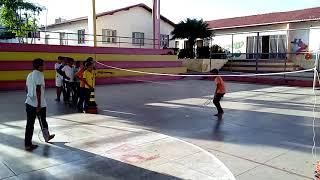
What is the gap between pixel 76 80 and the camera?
11391 mm

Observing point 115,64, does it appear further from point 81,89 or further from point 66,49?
point 81,89

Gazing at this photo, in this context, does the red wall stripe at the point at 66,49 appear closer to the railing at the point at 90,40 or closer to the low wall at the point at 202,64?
the railing at the point at 90,40

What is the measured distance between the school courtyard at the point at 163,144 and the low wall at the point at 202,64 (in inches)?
639

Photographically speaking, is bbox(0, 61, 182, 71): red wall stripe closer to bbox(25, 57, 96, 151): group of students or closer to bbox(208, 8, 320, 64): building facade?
bbox(25, 57, 96, 151): group of students

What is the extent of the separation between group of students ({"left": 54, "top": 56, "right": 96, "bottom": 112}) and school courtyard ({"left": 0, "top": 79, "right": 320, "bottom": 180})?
A: 1.90 feet

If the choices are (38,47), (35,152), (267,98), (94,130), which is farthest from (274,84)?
(35,152)

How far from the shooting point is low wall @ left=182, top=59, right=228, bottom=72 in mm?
27500

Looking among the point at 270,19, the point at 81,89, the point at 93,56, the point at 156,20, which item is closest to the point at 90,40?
the point at 93,56

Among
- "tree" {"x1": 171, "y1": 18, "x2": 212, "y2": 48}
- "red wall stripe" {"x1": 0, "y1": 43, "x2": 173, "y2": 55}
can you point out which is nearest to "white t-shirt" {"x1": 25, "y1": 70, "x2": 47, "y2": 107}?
"red wall stripe" {"x1": 0, "y1": 43, "x2": 173, "y2": 55}

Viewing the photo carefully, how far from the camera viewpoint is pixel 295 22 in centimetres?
2812

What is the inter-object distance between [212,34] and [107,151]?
91.6 feet

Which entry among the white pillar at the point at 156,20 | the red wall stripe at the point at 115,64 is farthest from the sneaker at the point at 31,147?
the white pillar at the point at 156,20

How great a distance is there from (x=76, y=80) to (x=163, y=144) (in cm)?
564

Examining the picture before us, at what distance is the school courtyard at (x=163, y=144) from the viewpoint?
5.15 metres
